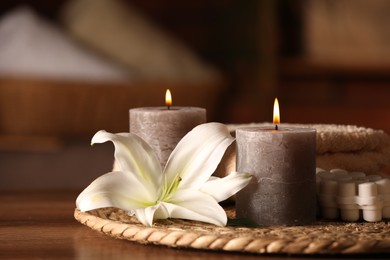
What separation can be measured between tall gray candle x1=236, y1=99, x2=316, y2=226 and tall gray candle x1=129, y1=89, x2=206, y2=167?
0.34 feet

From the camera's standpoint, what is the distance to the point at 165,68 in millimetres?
2262

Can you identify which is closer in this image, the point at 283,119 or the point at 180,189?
the point at 180,189

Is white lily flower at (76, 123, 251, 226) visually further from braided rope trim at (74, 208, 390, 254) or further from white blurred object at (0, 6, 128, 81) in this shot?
white blurred object at (0, 6, 128, 81)

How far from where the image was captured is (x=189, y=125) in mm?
784

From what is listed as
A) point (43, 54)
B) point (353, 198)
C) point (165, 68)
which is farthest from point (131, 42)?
point (353, 198)

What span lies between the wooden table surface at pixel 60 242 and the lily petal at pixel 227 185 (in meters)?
0.07

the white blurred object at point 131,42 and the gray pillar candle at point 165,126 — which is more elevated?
the white blurred object at point 131,42

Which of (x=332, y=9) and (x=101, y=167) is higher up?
(x=332, y=9)

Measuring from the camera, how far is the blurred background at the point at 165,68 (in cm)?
199

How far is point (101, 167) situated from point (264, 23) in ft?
2.79

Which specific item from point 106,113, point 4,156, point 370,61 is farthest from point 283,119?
point 4,156

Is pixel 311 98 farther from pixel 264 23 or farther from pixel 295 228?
pixel 295 228

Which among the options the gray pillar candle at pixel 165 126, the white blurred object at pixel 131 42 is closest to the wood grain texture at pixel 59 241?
the gray pillar candle at pixel 165 126

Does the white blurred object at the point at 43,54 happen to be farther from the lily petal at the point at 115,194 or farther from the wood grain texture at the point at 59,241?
the lily petal at the point at 115,194
